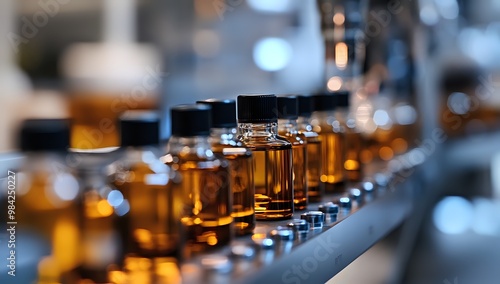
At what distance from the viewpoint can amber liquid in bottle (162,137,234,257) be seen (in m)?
0.63

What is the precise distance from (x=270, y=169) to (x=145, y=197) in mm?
231

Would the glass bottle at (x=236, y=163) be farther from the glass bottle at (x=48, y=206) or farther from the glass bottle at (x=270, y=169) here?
the glass bottle at (x=48, y=206)

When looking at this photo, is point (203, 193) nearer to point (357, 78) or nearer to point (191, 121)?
point (191, 121)

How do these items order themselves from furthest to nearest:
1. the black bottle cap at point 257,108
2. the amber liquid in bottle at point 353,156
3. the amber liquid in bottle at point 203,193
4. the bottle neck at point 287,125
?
the amber liquid in bottle at point 353,156 → the bottle neck at point 287,125 → the black bottle cap at point 257,108 → the amber liquid in bottle at point 203,193

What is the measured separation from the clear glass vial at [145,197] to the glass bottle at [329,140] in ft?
1.34

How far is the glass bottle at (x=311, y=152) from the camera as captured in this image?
89 cm

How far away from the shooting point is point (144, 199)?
570 mm

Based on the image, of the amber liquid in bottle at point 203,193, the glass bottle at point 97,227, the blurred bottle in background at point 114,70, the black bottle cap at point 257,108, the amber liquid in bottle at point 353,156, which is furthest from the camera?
the blurred bottle in background at point 114,70

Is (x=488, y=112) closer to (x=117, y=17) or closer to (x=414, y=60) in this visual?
(x=414, y=60)

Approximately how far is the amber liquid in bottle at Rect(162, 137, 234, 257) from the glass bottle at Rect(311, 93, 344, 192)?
0.33m

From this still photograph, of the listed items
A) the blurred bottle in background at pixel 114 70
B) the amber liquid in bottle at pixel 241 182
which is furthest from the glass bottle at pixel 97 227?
the blurred bottle in background at pixel 114 70

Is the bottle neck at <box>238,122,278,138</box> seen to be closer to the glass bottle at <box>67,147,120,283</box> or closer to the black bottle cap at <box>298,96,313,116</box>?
the black bottle cap at <box>298,96,313,116</box>

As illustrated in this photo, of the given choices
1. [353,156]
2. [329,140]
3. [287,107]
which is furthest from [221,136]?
[353,156]

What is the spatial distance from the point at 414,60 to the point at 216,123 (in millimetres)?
1167
